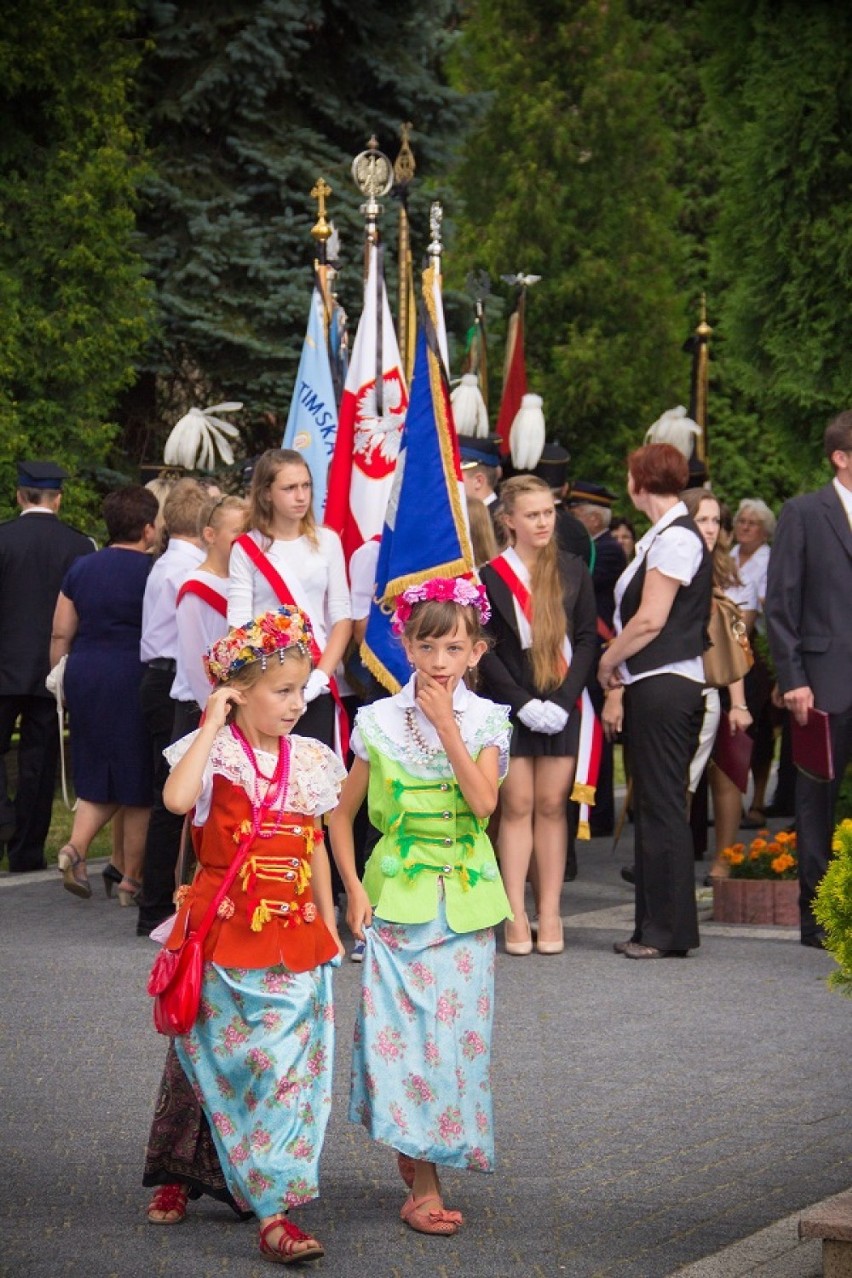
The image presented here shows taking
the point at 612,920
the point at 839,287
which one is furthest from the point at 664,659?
Answer: the point at 839,287

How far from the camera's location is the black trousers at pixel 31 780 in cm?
1173

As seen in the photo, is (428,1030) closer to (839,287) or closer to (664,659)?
(664,659)

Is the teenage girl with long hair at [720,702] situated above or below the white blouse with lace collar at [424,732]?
above

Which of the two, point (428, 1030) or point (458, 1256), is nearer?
point (458, 1256)

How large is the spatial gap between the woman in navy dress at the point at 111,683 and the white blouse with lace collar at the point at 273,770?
4936 millimetres

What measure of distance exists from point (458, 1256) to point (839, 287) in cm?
729

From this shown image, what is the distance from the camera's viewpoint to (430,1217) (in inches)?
204

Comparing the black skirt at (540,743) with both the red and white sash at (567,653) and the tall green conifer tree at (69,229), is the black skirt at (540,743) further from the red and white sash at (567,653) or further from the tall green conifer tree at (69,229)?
the tall green conifer tree at (69,229)

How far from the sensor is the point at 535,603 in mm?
9078

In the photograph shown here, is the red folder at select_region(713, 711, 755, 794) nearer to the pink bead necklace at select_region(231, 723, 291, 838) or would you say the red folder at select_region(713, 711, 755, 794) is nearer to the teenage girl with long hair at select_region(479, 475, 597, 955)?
the teenage girl with long hair at select_region(479, 475, 597, 955)

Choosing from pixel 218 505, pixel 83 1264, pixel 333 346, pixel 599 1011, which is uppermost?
pixel 333 346

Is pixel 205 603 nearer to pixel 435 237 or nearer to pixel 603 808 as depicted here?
pixel 435 237

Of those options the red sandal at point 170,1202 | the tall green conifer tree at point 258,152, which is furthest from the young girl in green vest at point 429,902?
the tall green conifer tree at point 258,152

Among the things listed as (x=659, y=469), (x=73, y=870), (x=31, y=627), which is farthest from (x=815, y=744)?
(x=31, y=627)
